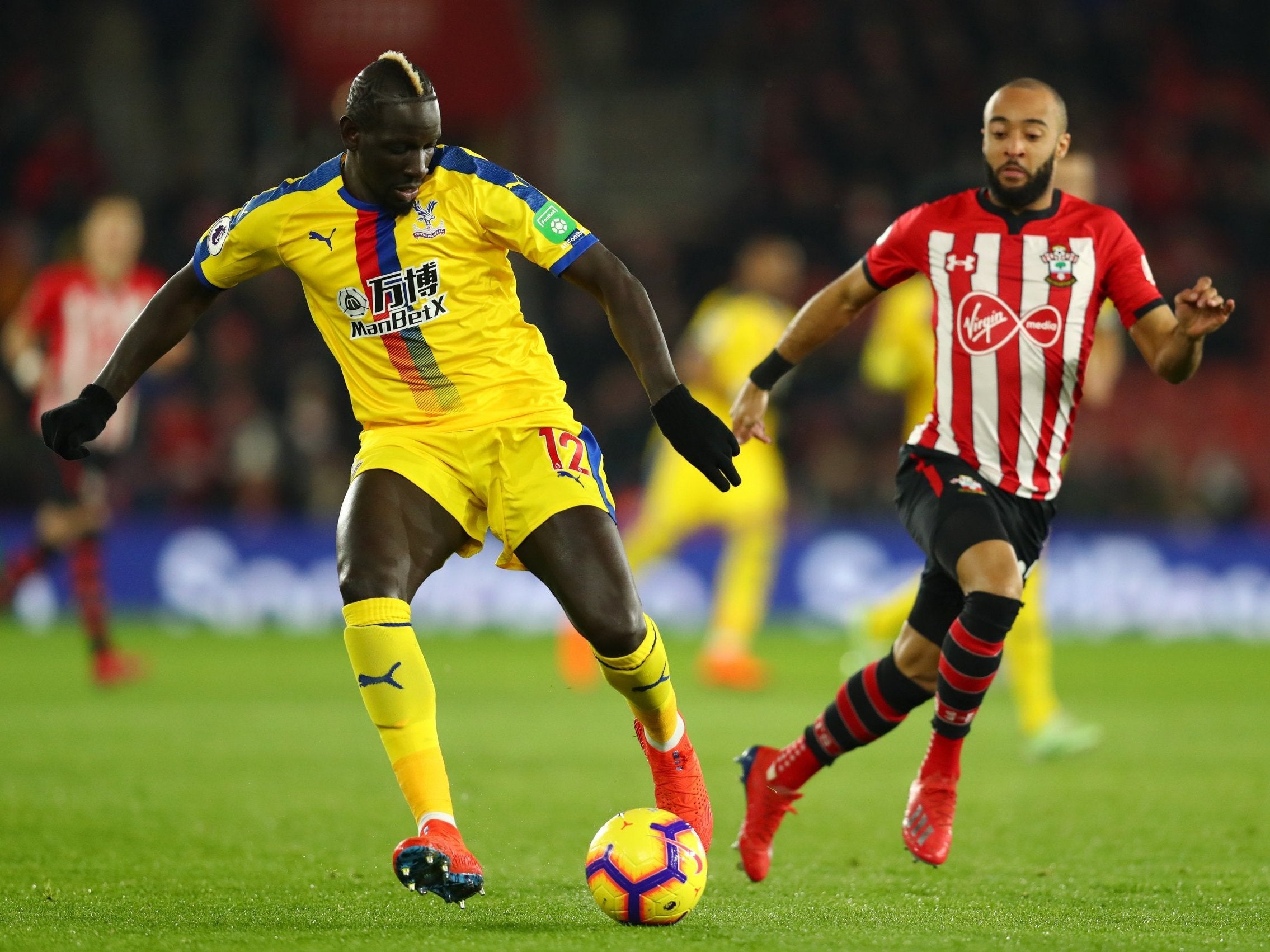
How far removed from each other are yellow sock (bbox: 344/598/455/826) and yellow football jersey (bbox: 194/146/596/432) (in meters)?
0.58

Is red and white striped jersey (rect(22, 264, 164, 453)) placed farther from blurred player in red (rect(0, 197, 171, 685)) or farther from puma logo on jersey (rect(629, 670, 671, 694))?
puma logo on jersey (rect(629, 670, 671, 694))

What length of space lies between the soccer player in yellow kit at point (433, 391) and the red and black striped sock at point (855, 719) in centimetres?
48

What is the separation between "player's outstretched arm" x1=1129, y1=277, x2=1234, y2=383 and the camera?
4270mm

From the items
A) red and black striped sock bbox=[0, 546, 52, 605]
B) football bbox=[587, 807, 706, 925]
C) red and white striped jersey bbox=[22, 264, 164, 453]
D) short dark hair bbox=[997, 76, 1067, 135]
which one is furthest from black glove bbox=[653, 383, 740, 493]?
red and black striped sock bbox=[0, 546, 52, 605]

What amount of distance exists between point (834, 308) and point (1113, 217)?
82 cm

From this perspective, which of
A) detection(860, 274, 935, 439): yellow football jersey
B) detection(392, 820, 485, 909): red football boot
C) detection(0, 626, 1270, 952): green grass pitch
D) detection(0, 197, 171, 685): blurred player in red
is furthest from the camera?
detection(0, 197, 171, 685): blurred player in red

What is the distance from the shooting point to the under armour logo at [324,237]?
436 centimetres

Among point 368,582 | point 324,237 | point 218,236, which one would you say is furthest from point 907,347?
point 368,582

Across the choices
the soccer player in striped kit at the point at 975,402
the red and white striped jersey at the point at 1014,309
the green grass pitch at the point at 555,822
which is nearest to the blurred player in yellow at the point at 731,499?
the green grass pitch at the point at 555,822

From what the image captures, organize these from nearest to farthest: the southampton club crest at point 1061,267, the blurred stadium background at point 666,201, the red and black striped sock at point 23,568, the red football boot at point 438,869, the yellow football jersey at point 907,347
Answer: the red football boot at point 438,869, the southampton club crest at point 1061,267, the yellow football jersey at point 907,347, the red and black striped sock at point 23,568, the blurred stadium background at point 666,201

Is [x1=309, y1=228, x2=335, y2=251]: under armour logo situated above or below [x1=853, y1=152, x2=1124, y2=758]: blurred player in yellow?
above

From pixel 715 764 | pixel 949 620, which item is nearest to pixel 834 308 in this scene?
pixel 949 620

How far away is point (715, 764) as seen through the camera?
23.0 feet

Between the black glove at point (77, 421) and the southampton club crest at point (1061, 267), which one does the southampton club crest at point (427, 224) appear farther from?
the southampton club crest at point (1061, 267)
